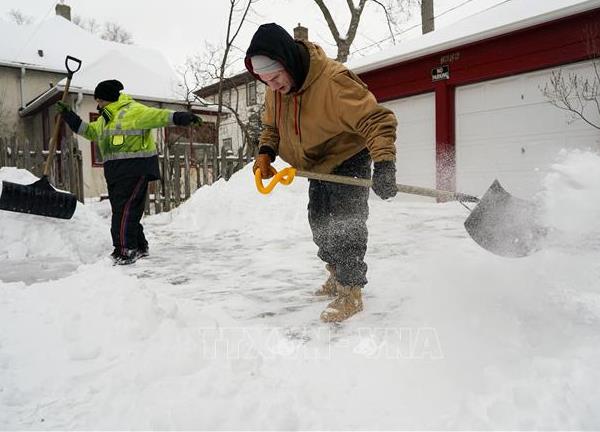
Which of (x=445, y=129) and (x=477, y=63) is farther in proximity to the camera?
(x=445, y=129)

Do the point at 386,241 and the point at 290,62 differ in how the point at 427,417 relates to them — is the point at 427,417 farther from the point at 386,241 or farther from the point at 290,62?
the point at 386,241

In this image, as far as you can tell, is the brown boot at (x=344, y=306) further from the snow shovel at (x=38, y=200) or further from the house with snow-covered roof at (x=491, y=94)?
the house with snow-covered roof at (x=491, y=94)

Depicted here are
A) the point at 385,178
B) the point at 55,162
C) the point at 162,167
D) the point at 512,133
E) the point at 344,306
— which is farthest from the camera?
the point at 162,167

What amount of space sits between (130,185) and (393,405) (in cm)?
359

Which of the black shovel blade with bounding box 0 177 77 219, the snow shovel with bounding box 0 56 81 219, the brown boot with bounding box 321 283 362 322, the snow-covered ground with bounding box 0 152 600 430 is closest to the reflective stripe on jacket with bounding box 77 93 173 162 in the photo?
the snow shovel with bounding box 0 56 81 219

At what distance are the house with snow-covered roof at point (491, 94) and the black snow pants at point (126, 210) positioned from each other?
17.5ft

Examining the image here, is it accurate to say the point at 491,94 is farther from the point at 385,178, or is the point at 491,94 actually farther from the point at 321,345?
the point at 321,345

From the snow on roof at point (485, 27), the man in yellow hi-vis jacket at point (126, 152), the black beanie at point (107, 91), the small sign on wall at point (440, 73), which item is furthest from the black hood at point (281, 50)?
the small sign on wall at point (440, 73)

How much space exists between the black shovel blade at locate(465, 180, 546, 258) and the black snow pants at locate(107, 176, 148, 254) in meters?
3.15

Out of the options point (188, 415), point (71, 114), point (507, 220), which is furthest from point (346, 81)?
point (71, 114)

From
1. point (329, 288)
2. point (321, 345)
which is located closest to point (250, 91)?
point (329, 288)

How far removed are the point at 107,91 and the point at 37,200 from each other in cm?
140

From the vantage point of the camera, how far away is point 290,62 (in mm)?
2344

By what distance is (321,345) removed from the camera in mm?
2156
